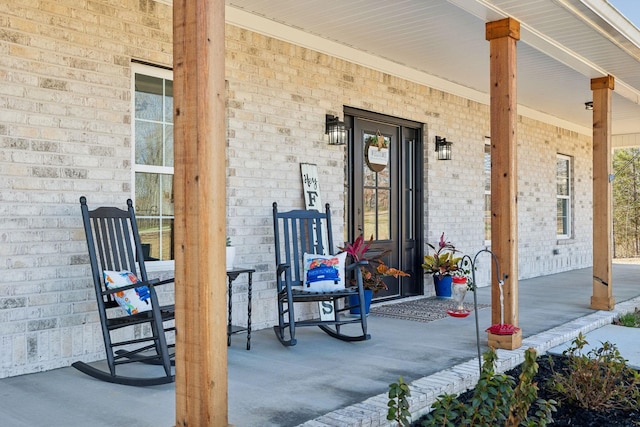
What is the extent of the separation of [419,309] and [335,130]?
203cm

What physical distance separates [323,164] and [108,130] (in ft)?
7.20

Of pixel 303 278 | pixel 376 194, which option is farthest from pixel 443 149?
pixel 303 278

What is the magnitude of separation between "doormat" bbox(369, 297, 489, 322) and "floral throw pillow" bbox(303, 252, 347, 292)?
1249 millimetres

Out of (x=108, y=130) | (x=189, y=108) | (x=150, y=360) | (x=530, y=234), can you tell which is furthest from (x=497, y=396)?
(x=530, y=234)

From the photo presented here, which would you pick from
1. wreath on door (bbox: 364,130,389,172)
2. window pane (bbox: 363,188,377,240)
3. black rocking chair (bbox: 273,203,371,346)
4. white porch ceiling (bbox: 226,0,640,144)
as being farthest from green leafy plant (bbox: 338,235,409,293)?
white porch ceiling (bbox: 226,0,640,144)

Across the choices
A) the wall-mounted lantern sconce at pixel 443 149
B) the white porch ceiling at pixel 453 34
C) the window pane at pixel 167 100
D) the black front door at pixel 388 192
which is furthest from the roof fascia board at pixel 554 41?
the window pane at pixel 167 100

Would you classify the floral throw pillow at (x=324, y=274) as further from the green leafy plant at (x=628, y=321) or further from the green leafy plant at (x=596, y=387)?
the green leafy plant at (x=628, y=321)

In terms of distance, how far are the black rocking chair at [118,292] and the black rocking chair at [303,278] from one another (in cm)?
92

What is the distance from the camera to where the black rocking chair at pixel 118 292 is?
343 centimetres

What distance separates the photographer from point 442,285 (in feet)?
22.4

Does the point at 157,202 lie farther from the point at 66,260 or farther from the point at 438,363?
the point at 438,363

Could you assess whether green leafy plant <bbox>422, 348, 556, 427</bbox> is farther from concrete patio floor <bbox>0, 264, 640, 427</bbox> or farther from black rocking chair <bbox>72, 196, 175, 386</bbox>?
black rocking chair <bbox>72, 196, 175, 386</bbox>

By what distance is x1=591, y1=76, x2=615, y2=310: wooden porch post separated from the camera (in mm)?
5961

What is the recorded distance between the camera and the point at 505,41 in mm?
4281
